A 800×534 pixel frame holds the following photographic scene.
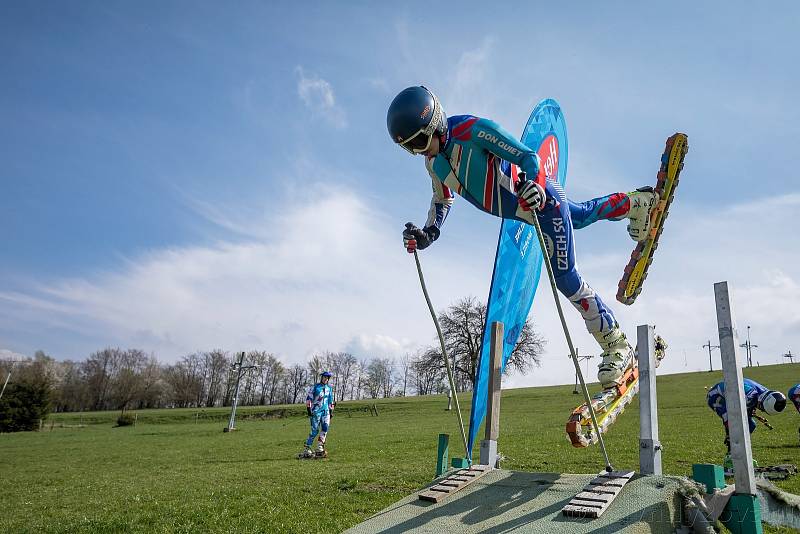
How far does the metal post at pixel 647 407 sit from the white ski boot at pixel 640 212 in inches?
75.4

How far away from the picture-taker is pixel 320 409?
14.9m

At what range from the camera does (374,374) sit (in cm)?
9869

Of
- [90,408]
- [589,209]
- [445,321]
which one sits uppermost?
[445,321]

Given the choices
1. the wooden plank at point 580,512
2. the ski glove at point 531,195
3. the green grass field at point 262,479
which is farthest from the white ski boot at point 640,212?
the green grass field at point 262,479

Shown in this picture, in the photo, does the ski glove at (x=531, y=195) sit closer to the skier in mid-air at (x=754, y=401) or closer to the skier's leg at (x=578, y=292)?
the skier's leg at (x=578, y=292)

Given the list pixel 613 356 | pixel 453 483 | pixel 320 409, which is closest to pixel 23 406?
pixel 320 409

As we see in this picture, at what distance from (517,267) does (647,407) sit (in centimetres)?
236

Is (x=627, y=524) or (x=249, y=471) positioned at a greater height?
(x=627, y=524)

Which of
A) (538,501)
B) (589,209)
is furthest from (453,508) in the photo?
(589,209)

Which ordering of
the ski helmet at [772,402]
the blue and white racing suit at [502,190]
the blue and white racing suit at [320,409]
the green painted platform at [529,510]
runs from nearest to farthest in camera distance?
1. the green painted platform at [529,510]
2. the blue and white racing suit at [502,190]
3. the ski helmet at [772,402]
4. the blue and white racing suit at [320,409]

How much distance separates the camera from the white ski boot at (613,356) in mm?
4562

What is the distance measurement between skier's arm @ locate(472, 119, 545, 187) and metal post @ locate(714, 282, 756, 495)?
71.7 inches

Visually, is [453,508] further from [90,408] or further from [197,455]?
[90,408]

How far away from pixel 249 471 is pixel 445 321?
71.2 ft
